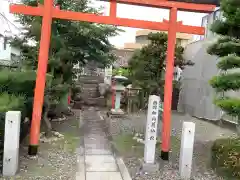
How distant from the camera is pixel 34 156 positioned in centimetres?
620

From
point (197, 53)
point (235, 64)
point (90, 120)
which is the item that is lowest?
point (90, 120)

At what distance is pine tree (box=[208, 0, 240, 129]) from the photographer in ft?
17.7

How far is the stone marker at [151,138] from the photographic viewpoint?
5.74 m

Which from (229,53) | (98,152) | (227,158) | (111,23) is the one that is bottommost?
(98,152)

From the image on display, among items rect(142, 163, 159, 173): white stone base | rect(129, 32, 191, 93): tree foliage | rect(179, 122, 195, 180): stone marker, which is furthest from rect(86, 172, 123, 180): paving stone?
rect(129, 32, 191, 93): tree foliage

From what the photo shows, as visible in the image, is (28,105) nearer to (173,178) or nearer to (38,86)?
(38,86)

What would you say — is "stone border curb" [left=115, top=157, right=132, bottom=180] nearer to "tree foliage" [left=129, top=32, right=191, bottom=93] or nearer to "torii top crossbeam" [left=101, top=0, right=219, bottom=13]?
"torii top crossbeam" [left=101, top=0, right=219, bottom=13]

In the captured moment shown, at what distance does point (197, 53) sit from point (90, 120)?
21.2 ft

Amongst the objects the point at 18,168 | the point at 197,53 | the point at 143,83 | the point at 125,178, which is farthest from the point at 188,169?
the point at 197,53

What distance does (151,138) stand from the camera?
5840 millimetres

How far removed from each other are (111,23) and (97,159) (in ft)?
9.74

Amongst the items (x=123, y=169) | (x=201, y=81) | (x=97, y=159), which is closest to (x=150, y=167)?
(x=123, y=169)

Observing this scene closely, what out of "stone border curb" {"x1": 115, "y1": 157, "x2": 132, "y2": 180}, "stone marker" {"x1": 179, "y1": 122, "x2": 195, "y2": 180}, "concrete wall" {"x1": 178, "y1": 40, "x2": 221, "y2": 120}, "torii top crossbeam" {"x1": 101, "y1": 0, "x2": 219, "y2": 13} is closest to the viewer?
"stone border curb" {"x1": 115, "y1": 157, "x2": 132, "y2": 180}

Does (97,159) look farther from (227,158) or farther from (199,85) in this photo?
(199,85)
